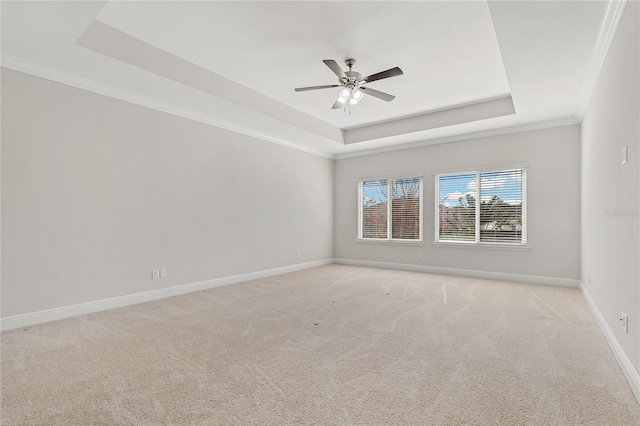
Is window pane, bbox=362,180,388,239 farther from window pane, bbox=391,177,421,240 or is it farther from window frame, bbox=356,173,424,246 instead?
window pane, bbox=391,177,421,240

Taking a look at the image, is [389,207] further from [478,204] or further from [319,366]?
[319,366]

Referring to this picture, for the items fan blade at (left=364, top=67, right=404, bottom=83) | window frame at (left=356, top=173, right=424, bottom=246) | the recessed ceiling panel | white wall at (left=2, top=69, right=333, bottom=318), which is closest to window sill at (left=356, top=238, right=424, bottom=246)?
window frame at (left=356, top=173, right=424, bottom=246)

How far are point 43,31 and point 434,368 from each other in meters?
4.40

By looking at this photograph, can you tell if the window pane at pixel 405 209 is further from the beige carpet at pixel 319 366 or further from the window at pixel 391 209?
the beige carpet at pixel 319 366

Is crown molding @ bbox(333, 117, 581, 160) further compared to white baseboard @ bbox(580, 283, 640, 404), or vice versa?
crown molding @ bbox(333, 117, 581, 160)

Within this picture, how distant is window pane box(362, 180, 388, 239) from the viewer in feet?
24.4

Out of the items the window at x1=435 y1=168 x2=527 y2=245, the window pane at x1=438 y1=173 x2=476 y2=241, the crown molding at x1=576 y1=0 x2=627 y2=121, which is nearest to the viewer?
the crown molding at x1=576 y1=0 x2=627 y2=121

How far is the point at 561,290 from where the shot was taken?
501 centimetres

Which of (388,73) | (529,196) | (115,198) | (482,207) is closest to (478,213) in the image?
(482,207)

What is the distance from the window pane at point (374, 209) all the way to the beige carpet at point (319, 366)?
10.9ft

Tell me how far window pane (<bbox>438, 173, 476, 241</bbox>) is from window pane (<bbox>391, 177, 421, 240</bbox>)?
486 mm

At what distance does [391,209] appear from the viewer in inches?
288

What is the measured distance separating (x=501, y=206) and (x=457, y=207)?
780 mm

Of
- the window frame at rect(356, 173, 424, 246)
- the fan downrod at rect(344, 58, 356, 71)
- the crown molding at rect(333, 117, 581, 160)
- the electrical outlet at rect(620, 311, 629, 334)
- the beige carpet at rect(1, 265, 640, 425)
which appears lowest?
the beige carpet at rect(1, 265, 640, 425)
